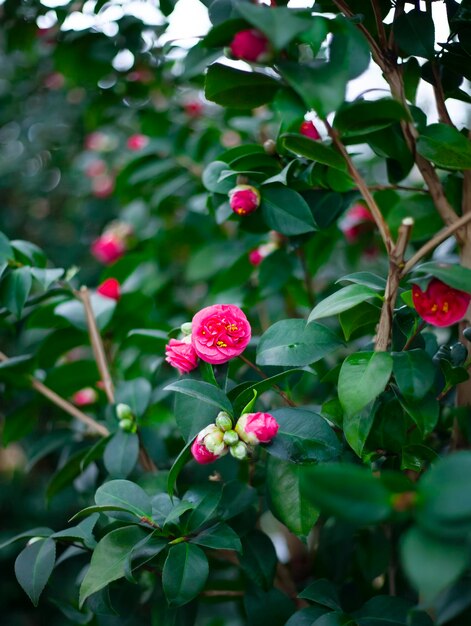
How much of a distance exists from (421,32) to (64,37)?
2.62 feet

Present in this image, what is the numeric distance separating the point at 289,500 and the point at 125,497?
0.65 ft

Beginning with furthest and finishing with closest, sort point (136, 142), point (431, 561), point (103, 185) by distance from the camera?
point (103, 185) → point (136, 142) → point (431, 561)

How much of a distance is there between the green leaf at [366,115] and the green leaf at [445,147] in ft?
0.27

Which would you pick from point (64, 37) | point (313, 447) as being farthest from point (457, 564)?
point (64, 37)

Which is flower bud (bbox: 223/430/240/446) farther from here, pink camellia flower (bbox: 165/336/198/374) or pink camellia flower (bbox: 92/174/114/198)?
pink camellia flower (bbox: 92/174/114/198)

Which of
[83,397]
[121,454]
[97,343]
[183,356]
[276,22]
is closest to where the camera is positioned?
[276,22]

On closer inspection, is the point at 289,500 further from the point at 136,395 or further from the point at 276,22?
the point at 276,22

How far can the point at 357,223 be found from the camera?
56.9 inches

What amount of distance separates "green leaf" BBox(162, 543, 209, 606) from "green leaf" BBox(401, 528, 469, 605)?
1.01ft

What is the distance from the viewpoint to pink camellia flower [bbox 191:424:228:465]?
665 mm

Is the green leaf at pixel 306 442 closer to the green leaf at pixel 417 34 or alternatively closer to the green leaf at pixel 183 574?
the green leaf at pixel 183 574

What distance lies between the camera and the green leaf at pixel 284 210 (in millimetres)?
829

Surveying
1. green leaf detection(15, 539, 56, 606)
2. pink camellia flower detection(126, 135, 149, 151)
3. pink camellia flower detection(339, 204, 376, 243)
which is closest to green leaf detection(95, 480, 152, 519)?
green leaf detection(15, 539, 56, 606)

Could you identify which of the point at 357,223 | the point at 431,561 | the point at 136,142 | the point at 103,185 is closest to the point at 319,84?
the point at 431,561
